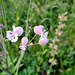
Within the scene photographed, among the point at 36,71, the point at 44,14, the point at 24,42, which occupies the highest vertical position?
the point at 44,14

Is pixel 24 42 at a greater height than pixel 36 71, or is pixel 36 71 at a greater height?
pixel 24 42

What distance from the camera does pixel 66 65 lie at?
1088 mm

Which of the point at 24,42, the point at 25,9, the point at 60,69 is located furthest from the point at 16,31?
the point at 25,9

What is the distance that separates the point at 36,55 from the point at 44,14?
64 cm

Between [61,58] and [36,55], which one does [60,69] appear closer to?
[61,58]

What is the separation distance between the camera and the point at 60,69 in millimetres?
1087

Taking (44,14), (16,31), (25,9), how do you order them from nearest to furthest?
(16,31)
(44,14)
(25,9)

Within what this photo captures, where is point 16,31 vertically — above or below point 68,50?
above

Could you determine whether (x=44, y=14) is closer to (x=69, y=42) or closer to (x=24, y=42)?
(x=69, y=42)

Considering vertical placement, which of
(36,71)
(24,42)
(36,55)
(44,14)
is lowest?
(36,71)

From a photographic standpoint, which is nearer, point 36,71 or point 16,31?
point 16,31

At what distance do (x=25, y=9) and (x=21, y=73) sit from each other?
985 mm

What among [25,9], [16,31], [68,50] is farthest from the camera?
[25,9]

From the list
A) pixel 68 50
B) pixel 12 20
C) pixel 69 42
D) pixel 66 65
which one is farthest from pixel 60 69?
pixel 12 20
